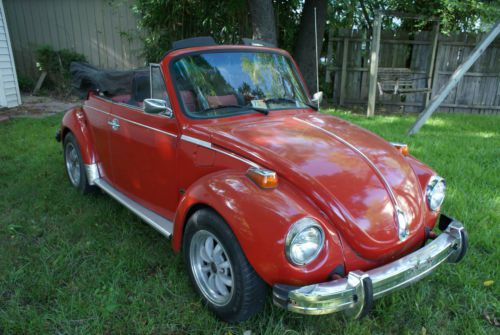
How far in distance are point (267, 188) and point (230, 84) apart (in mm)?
1243

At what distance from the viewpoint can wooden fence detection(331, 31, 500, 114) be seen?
10125 mm

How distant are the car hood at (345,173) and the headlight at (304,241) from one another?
6.6 inches

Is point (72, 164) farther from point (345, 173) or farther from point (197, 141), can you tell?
point (345, 173)

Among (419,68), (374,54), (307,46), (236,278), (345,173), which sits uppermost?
(307,46)

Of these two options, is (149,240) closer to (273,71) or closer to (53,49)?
(273,71)

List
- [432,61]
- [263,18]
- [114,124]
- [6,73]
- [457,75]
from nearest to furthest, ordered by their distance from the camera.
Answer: [114,124] < [457,75] < [263,18] < [6,73] < [432,61]

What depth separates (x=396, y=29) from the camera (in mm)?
11227

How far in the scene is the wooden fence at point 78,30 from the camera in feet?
40.8

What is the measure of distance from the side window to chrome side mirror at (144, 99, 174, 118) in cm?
7

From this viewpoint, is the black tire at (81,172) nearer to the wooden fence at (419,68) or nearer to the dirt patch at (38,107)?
the dirt patch at (38,107)

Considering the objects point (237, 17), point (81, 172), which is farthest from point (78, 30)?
point (81, 172)

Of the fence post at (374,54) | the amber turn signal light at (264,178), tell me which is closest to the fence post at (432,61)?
the fence post at (374,54)

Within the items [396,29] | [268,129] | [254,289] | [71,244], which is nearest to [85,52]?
[396,29]

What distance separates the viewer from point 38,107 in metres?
10.1
